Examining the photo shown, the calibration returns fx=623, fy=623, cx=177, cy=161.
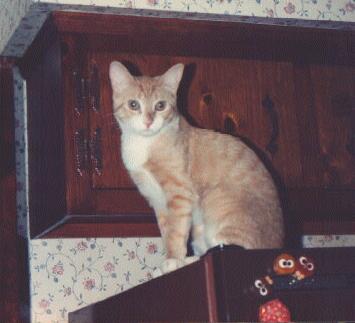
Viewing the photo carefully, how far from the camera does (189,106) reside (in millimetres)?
1991

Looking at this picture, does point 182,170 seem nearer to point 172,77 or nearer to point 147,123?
point 147,123

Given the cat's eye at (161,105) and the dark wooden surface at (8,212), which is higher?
the cat's eye at (161,105)

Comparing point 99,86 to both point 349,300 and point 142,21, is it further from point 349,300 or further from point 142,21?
point 349,300

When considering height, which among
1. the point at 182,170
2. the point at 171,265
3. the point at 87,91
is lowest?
the point at 171,265

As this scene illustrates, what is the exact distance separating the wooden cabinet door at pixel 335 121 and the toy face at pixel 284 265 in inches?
32.5

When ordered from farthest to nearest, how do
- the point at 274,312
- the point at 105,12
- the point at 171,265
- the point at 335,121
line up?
the point at 335,121 < the point at 105,12 < the point at 171,265 < the point at 274,312

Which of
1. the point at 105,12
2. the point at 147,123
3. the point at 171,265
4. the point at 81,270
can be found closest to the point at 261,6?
the point at 105,12

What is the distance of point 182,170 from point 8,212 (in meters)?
0.50

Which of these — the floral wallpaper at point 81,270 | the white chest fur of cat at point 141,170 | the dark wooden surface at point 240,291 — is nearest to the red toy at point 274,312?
the dark wooden surface at point 240,291

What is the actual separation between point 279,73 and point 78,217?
834 mm

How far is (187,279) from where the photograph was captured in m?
1.26

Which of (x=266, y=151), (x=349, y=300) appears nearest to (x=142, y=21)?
(x=266, y=151)

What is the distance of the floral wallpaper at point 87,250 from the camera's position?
2.14 m

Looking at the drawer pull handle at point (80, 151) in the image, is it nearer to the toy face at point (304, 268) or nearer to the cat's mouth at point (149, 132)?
the cat's mouth at point (149, 132)
